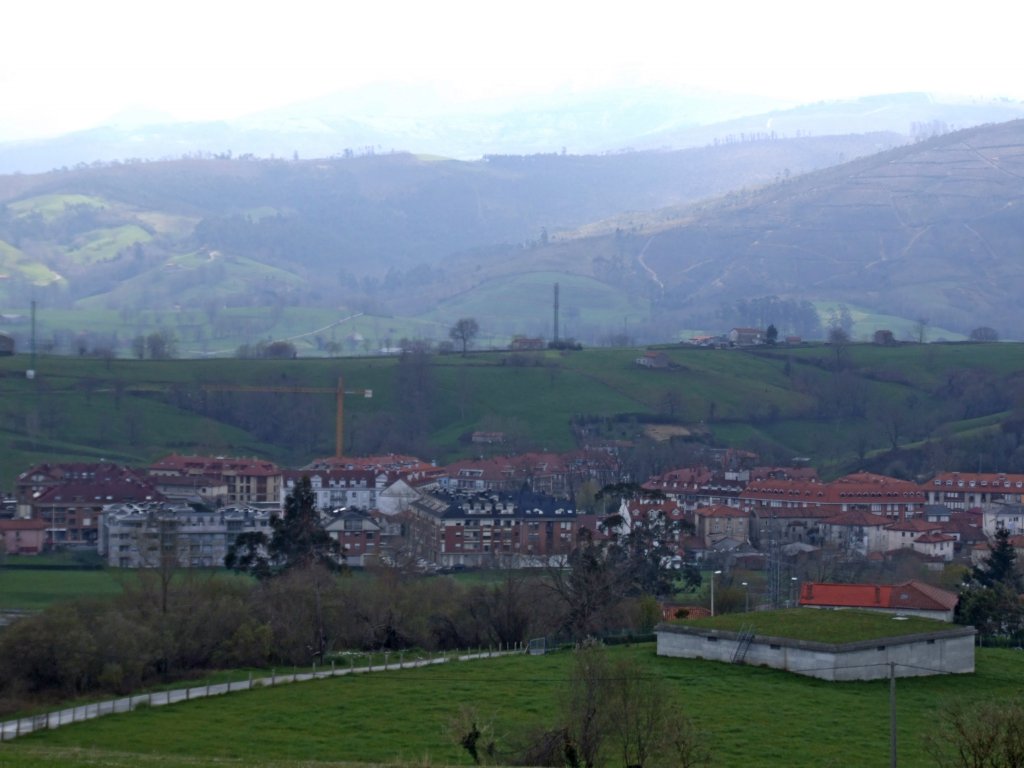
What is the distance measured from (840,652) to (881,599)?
28.4 ft

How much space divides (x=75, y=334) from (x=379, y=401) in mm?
71191

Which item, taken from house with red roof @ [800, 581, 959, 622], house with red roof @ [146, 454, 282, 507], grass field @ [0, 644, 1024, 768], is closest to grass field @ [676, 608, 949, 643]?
grass field @ [0, 644, 1024, 768]

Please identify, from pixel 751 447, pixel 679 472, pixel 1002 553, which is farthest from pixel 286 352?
pixel 1002 553

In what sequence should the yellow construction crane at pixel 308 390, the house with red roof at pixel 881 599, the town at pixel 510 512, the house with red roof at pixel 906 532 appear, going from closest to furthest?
the house with red roof at pixel 881 599, the town at pixel 510 512, the house with red roof at pixel 906 532, the yellow construction crane at pixel 308 390

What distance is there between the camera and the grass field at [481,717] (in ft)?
80.3

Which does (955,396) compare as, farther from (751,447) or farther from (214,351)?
(214,351)

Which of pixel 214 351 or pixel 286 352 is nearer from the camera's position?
pixel 286 352

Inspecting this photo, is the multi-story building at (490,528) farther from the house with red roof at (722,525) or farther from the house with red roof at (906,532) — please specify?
the house with red roof at (906,532)

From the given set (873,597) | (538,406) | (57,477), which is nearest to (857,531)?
(873,597)

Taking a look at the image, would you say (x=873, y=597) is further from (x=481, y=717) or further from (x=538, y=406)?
(x=538, y=406)

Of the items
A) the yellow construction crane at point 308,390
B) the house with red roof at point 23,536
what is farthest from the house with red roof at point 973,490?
the house with red roof at point 23,536

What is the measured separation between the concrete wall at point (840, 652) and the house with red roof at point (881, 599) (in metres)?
5.95

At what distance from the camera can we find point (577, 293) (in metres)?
200

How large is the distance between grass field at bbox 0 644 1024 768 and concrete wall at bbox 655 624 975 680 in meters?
0.34
